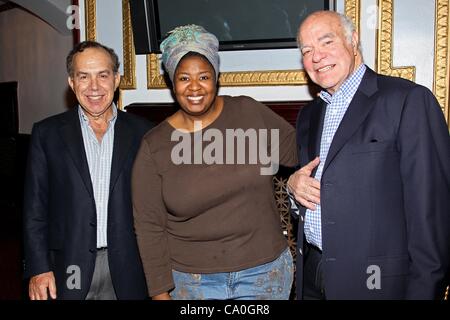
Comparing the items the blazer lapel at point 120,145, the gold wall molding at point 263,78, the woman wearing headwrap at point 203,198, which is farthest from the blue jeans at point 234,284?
the gold wall molding at point 263,78

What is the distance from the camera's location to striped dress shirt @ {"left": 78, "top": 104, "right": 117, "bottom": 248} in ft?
7.02

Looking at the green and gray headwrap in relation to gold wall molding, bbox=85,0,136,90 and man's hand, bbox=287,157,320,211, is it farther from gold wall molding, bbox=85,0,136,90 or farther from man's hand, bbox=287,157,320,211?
gold wall molding, bbox=85,0,136,90

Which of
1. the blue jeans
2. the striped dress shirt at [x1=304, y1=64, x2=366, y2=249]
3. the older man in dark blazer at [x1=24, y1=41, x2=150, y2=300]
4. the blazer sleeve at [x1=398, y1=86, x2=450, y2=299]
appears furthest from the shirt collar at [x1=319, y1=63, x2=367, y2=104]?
the older man in dark blazer at [x1=24, y1=41, x2=150, y2=300]

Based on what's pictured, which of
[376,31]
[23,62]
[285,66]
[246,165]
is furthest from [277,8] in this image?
[23,62]

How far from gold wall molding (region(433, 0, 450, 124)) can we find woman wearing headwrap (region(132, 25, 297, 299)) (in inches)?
50.4

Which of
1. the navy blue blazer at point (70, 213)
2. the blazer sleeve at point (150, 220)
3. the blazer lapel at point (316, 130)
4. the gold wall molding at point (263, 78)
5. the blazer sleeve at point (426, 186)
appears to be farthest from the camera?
the gold wall molding at point (263, 78)

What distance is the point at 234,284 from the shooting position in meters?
1.97

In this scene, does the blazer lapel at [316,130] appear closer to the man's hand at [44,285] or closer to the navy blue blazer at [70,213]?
the navy blue blazer at [70,213]

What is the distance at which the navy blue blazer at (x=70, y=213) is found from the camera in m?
2.11

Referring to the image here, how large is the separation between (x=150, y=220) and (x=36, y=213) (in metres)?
0.52

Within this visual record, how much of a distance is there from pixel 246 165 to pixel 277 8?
4.35 ft

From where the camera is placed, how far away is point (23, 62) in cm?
788

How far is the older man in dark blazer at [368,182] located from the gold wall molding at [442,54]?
112 centimetres
